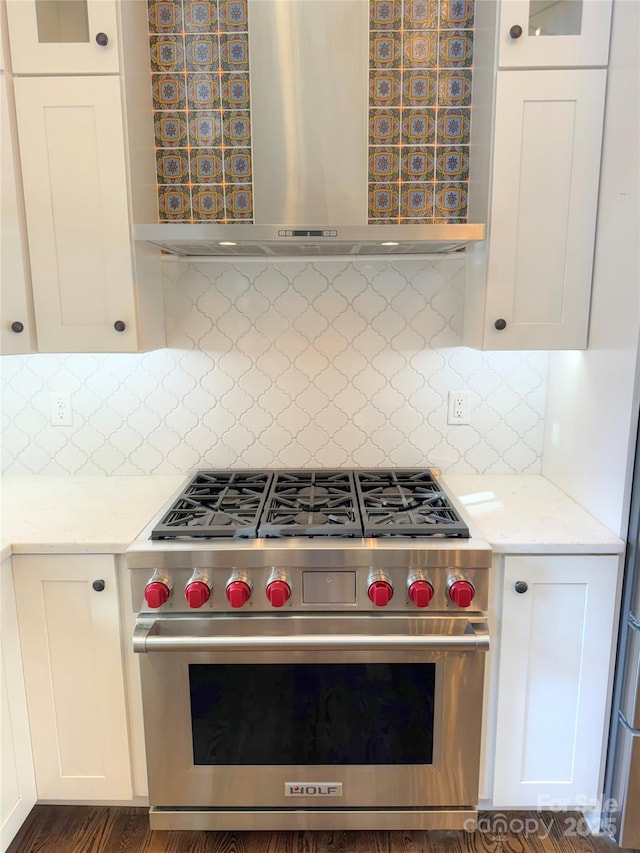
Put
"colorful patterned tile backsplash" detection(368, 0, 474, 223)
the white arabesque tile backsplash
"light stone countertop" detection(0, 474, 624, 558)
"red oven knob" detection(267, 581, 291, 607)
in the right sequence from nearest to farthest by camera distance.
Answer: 1. "red oven knob" detection(267, 581, 291, 607)
2. "light stone countertop" detection(0, 474, 624, 558)
3. "colorful patterned tile backsplash" detection(368, 0, 474, 223)
4. the white arabesque tile backsplash

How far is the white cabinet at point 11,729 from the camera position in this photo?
149cm

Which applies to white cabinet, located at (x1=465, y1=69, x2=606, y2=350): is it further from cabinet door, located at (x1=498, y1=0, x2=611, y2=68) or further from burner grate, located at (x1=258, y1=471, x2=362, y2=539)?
burner grate, located at (x1=258, y1=471, x2=362, y2=539)

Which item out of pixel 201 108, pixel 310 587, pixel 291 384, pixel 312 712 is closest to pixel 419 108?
pixel 201 108

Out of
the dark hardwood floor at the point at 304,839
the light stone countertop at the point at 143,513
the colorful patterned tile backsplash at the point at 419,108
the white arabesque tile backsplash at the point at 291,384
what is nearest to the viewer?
the light stone countertop at the point at 143,513

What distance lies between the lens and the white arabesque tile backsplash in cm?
194

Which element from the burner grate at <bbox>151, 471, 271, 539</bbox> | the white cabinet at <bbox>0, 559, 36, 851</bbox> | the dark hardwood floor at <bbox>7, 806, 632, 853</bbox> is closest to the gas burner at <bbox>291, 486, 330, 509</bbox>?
the burner grate at <bbox>151, 471, 271, 539</bbox>

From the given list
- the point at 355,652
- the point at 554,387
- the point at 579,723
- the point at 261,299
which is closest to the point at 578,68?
the point at 554,387

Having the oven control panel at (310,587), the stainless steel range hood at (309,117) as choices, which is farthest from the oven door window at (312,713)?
the stainless steel range hood at (309,117)

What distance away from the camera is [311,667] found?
4.83 ft

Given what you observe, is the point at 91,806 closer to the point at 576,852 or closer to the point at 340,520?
the point at 340,520

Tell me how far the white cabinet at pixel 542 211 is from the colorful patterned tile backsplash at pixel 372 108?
0.26 metres

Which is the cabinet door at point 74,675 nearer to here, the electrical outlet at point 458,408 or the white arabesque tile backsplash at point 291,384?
the white arabesque tile backsplash at point 291,384

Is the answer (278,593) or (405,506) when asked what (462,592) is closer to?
(405,506)

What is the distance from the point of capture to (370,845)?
1.60m
